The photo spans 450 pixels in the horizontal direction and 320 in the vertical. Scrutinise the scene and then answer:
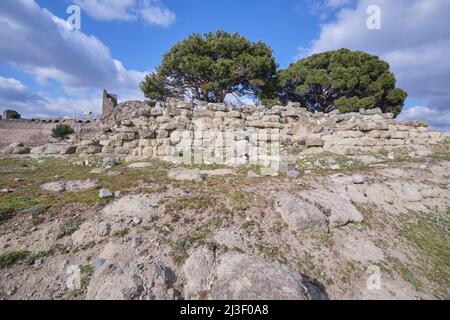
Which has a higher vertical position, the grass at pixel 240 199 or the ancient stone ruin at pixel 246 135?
the ancient stone ruin at pixel 246 135

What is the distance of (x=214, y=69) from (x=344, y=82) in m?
12.4

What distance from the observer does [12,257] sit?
3.62 meters

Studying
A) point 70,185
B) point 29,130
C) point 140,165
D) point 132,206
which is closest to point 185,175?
point 132,206

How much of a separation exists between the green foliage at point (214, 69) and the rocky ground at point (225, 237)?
1736 centimetres

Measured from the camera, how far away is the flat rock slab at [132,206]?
4637 millimetres

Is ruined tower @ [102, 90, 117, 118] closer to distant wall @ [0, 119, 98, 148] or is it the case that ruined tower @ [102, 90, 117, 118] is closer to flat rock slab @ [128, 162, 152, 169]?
distant wall @ [0, 119, 98, 148]

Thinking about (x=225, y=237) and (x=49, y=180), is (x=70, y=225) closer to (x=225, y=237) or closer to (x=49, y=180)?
(x=225, y=237)

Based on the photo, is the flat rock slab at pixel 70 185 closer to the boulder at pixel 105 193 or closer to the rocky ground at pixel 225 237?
the rocky ground at pixel 225 237

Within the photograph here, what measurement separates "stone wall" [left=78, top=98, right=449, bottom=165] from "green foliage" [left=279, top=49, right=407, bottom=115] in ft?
44.3

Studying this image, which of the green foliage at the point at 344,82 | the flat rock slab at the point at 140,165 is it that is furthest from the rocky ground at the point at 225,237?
the green foliage at the point at 344,82

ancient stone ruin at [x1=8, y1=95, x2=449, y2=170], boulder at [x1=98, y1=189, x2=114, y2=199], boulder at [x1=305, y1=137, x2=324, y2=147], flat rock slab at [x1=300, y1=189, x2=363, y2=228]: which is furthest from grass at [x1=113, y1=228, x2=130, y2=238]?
boulder at [x1=305, y1=137, x2=324, y2=147]

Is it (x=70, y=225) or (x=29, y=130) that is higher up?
(x=29, y=130)
